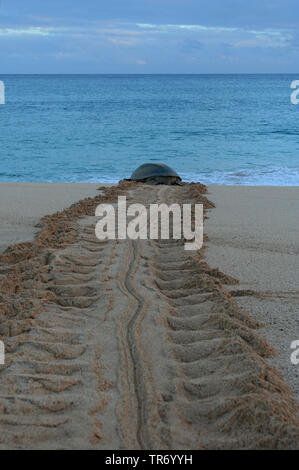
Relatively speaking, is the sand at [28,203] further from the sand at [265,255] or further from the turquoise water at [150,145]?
the turquoise water at [150,145]

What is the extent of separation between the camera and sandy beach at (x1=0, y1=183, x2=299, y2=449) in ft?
5.93

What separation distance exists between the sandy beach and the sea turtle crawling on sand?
11.5 feet

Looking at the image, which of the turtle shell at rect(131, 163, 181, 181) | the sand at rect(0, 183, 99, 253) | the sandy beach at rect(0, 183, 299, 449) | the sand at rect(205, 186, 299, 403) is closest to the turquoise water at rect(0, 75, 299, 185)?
the turtle shell at rect(131, 163, 181, 181)

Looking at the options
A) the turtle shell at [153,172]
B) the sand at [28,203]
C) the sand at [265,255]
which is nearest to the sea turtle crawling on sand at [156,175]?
the turtle shell at [153,172]

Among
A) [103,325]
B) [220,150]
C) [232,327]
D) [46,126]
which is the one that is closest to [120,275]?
[103,325]

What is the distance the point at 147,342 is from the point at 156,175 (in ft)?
19.6

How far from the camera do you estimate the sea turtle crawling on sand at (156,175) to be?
8.17m

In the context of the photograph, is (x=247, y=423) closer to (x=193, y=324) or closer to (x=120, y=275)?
(x=193, y=324)

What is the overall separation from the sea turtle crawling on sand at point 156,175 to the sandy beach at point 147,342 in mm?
3520

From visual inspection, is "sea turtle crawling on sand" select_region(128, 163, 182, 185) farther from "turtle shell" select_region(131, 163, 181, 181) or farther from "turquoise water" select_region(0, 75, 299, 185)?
"turquoise water" select_region(0, 75, 299, 185)

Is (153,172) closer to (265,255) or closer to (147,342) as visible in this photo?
(265,255)

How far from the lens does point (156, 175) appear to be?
27.0ft

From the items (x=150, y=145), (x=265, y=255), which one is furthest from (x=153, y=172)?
(x=150, y=145)

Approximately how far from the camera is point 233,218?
557 cm
